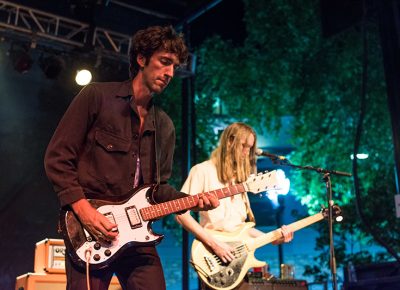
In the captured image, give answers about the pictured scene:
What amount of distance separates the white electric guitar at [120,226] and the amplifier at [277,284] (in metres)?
1.94

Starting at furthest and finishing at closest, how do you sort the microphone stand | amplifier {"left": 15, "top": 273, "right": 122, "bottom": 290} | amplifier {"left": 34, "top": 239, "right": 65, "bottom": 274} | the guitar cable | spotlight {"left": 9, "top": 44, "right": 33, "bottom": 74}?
spotlight {"left": 9, "top": 44, "right": 33, "bottom": 74}
amplifier {"left": 34, "top": 239, "right": 65, "bottom": 274}
amplifier {"left": 15, "top": 273, "right": 122, "bottom": 290}
the microphone stand
the guitar cable

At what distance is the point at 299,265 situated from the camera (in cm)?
1483

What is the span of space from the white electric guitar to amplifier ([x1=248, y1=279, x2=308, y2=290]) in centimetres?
194

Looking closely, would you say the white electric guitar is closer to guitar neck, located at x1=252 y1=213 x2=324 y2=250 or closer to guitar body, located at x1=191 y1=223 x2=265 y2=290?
guitar body, located at x1=191 y1=223 x2=265 y2=290

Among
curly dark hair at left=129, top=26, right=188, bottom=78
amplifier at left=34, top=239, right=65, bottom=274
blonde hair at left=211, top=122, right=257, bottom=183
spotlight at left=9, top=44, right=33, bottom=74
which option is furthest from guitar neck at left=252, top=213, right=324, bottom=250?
spotlight at left=9, top=44, right=33, bottom=74

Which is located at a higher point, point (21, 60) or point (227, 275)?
point (21, 60)

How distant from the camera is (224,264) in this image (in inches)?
178

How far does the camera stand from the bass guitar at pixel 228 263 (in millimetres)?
4449

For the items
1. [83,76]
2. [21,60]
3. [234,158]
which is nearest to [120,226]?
[234,158]

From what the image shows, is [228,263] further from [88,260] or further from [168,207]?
[88,260]

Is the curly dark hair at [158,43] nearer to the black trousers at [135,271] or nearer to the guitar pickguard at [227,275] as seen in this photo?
the black trousers at [135,271]

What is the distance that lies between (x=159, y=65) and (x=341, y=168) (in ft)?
27.3

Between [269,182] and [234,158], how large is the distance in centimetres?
63

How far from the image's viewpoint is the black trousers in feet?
8.91
